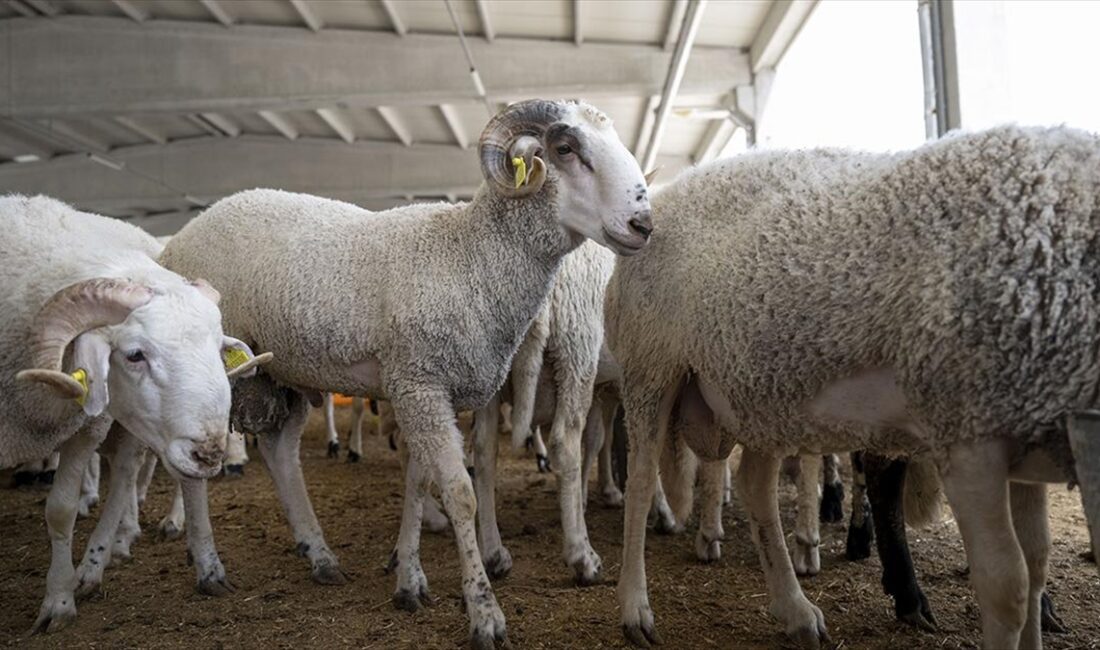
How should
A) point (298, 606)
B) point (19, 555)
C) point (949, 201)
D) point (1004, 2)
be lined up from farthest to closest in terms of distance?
1. point (1004, 2)
2. point (19, 555)
3. point (298, 606)
4. point (949, 201)

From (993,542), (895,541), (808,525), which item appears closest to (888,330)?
(993,542)

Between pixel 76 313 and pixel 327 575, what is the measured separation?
1.94m

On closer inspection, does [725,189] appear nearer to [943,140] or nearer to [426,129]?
[943,140]

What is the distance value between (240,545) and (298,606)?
4.65 ft

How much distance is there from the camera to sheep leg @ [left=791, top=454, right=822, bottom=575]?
463cm

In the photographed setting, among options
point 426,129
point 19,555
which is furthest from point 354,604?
point 426,129

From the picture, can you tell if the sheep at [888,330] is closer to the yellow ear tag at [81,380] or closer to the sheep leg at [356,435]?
the yellow ear tag at [81,380]

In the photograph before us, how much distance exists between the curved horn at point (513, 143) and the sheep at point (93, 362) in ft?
4.07

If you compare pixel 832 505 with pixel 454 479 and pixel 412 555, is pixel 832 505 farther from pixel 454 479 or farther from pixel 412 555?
A: pixel 454 479

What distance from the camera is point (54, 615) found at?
4.07 meters

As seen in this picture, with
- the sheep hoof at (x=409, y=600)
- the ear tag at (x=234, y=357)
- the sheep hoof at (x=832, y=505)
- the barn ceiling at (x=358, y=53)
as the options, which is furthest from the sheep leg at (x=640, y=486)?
the barn ceiling at (x=358, y=53)

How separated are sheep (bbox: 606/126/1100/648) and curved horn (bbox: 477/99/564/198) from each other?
58cm

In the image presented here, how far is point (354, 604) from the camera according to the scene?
436 centimetres

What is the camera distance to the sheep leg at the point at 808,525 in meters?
4.63
